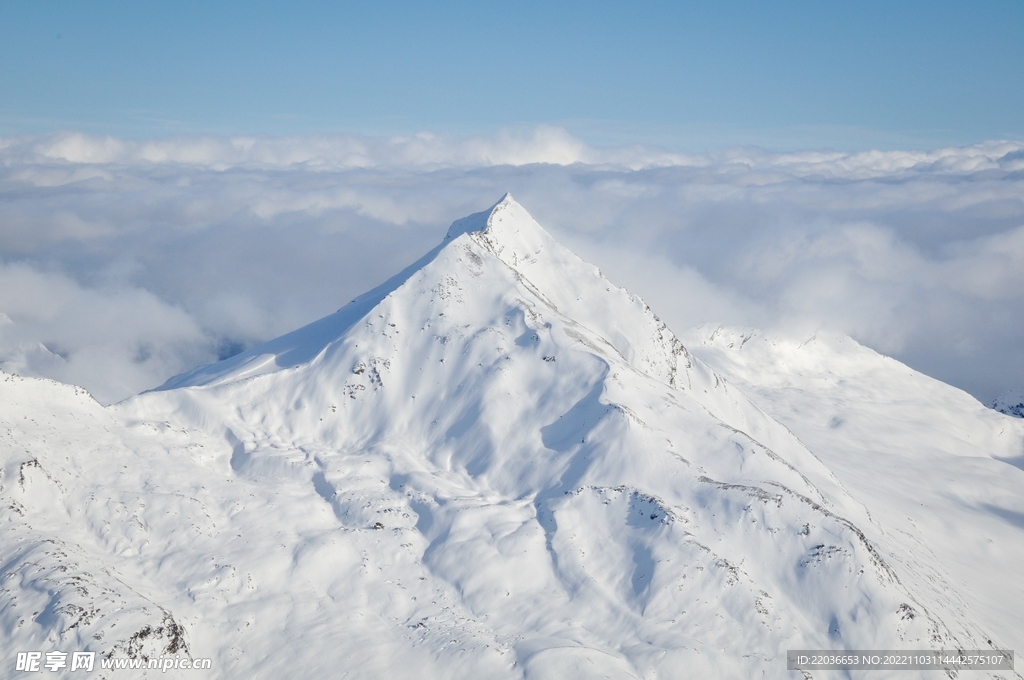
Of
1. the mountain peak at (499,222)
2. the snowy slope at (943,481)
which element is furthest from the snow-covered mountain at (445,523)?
the mountain peak at (499,222)

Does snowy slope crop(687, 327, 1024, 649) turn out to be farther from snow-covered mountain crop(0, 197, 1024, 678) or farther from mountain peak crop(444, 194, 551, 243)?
mountain peak crop(444, 194, 551, 243)

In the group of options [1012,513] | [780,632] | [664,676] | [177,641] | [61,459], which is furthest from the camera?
[1012,513]

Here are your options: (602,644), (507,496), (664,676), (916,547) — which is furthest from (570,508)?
(916,547)

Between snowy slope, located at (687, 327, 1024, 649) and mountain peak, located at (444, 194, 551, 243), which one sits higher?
mountain peak, located at (444, 194, 551, 243)

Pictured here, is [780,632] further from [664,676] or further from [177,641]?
[177,641]

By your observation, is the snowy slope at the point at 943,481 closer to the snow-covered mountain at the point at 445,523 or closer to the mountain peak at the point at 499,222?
the snow-covered mountain at the point at 445,523

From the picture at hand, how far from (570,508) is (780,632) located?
690 inches

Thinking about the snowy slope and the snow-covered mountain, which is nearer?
the snow-covered mountain

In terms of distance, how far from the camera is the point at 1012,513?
377 ft

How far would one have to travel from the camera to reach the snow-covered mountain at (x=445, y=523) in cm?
4300

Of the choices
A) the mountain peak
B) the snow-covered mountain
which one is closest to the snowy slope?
the snow-covered mountain

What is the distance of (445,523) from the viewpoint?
54.2 meters

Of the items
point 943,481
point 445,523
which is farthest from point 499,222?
point 943,481

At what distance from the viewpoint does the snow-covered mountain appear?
43000 millimetres
